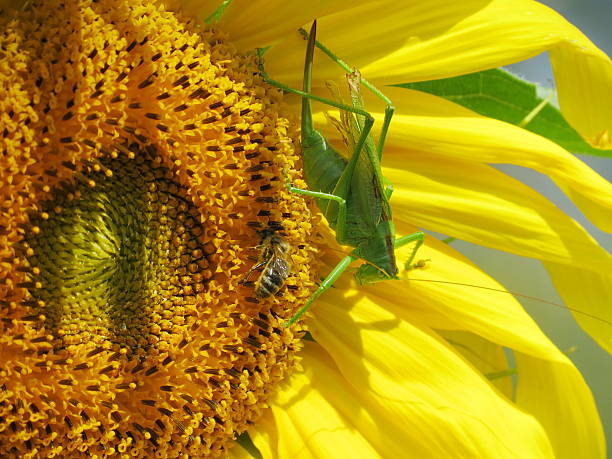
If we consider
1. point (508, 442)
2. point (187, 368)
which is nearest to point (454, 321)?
point (508, 442)

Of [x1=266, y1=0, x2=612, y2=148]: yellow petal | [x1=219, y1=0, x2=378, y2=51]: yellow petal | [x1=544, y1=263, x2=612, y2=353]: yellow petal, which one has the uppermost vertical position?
[x1=219, y1=0, x2=378, y2=51]: yellow petal

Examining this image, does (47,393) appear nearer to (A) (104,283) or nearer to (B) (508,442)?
(A) (104,283)

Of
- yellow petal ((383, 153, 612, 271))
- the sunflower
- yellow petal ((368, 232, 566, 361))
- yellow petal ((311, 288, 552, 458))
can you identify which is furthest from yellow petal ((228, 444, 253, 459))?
yellow petal ((383, 153, 612, 271))

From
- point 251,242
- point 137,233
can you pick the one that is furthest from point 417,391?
point 137,233

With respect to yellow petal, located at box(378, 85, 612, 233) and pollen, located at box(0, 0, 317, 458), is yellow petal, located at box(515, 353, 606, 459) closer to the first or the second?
yellow petal, located at box(378, 85, 612, 233)

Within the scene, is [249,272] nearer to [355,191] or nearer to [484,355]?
[355,191]

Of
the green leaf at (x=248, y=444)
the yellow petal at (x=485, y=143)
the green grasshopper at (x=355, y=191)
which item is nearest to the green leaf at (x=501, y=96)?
the yellow petal at (x=485, y=143)

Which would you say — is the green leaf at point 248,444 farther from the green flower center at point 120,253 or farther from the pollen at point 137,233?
the green flower center at point 120,253
